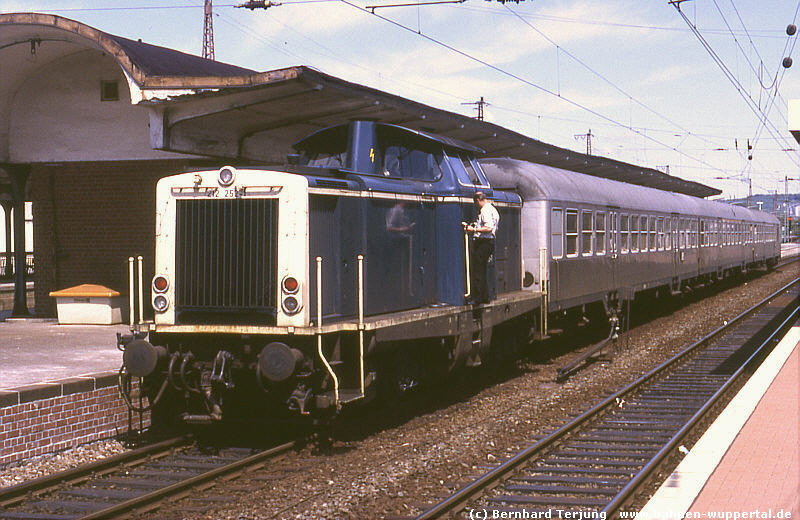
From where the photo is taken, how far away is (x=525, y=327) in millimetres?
12898

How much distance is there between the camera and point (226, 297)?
816 centimetres

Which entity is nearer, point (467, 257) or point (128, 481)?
point (128, 481)

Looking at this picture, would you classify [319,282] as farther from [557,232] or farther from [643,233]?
[643,233]

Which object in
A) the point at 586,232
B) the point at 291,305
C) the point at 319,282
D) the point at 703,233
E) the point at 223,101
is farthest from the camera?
the point at 703,233

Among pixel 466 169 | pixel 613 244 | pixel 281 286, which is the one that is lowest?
pixel 281 286

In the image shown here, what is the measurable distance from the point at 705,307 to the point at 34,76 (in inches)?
730

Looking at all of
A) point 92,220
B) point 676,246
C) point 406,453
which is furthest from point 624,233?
point 406,453

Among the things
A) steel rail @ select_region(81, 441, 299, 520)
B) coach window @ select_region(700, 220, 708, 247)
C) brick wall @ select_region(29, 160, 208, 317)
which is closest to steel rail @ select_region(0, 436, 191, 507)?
steel rail @ select_region(81, 441, 299, 520)

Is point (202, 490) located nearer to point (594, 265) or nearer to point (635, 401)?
point (635, 401)

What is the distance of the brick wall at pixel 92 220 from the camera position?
15.3 m

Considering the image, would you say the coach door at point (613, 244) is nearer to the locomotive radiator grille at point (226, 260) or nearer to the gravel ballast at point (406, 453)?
the gravel ballast at point (406, 453)

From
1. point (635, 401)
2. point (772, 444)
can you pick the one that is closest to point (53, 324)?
point (635, 401)

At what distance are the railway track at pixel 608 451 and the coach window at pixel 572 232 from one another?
2415mm

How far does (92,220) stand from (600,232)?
945 cm
